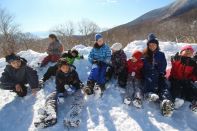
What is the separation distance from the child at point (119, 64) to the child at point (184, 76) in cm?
118

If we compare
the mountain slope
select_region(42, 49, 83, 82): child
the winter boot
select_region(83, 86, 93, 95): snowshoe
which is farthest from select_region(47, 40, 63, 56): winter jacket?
the mountain slope

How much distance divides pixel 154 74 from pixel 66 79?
215 cm

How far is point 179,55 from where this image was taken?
6.71 metres

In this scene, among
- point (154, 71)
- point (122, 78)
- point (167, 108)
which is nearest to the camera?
point (167, 108)

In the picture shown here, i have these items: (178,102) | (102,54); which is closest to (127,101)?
(178,102)

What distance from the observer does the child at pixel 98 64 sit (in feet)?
21.8

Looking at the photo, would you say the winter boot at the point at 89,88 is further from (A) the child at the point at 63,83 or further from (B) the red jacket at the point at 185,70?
(B) the red jacket at the point at 185,70

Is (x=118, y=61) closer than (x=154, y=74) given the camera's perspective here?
No

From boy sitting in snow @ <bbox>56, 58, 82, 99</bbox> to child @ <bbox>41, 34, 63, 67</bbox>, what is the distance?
2580 mm

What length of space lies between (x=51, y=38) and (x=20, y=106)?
319cm

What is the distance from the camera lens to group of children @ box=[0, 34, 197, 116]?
623 centimetres

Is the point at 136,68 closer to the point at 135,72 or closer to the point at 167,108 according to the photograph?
the point at 135,72

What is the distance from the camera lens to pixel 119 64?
23.5 feet

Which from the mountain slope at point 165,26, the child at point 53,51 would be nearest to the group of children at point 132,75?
→ the child at point 53,51
